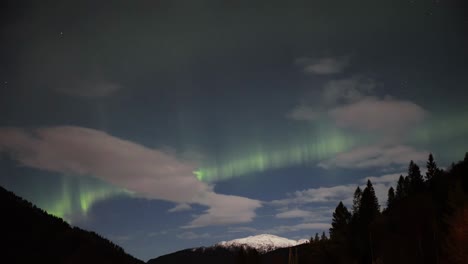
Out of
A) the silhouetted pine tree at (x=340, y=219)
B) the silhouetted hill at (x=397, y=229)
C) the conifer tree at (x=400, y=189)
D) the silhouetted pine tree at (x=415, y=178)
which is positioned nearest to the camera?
the silhouetted hill at (x=397, y=229)

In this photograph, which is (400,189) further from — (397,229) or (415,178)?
(397,229)

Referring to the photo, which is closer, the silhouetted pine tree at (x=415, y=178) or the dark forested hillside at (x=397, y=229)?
the dark forested hillside at (x=397, y=229)

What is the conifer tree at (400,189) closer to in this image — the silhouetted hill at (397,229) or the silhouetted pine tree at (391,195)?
the silhouetted pine tree at (391,195)

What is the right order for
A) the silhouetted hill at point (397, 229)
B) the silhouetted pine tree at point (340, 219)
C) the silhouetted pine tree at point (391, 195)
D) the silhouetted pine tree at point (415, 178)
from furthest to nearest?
the silhouetted pine tree at point (391, 195), the silhouetted pine tree at point (415, 178), the silhouetted pine tree at point (340, 219), the silhouetted hill at point (397, 229)

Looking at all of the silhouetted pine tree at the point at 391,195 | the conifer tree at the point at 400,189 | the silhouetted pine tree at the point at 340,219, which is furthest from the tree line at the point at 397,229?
the silhouetted pine tree at the point at 391,195

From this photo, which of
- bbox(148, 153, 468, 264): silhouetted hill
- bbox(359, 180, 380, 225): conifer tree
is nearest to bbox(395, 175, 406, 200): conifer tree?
bbox(148, 153, 468, 264): silhouetted hill

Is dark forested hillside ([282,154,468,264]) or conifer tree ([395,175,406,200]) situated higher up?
conifer tree ([395,175,406,200])

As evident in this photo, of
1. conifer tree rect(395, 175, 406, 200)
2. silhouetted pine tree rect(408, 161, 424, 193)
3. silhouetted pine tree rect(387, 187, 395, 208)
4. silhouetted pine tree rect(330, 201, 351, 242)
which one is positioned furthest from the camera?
silhouetted pine tree rect(387, 187, 395, 208)

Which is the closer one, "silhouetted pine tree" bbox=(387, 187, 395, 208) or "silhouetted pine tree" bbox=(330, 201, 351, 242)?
"silhouetted pine tree" bbox=(330, 201, 351, 242)

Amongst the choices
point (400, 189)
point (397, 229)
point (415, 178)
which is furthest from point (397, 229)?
point (400, 189)

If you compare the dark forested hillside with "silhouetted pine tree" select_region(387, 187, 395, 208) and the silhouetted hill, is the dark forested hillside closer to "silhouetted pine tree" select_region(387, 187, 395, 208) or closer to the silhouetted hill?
the silhouetted hill

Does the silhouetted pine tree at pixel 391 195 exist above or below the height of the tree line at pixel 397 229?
above

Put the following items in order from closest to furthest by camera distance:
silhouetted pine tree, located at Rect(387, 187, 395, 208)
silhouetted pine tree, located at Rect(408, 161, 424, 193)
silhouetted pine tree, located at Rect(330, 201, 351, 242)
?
silhouetted pine tree, located at Rect(330, 201, 351, 242), silhouetted pine tree, located at Rect(408, 161, 424, 193), silhouetted pine tree, located at Rect(387, 187, 395, 208)

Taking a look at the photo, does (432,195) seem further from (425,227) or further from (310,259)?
(310,259)
